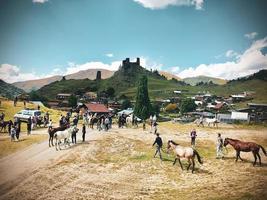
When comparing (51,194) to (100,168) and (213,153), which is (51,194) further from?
(213,153)

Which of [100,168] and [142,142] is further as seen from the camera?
[142,142]

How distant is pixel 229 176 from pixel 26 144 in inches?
961

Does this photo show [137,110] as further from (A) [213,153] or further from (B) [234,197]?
(B) [234,197]

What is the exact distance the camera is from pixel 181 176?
2338 centimetres

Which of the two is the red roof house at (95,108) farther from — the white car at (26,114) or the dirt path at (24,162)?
the dirt path at (24,162)

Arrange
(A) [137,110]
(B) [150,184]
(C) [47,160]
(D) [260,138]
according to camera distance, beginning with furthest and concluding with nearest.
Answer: (A) [137,110] → (D) [260,138] → (C) [47,160] → (B) [150,184]

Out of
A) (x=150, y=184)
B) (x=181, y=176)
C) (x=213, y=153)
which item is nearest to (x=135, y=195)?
(x=150, y=184)

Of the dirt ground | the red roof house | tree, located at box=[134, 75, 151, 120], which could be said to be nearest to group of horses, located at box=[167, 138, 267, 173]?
the dirt ground

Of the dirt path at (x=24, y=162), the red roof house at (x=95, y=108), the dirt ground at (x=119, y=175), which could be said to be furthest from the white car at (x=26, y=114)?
the red roof house at (x=95, y=108)

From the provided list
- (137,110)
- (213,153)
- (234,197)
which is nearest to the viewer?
(234,197)

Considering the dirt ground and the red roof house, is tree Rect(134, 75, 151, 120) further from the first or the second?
the dirt ground

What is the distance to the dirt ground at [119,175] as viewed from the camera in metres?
19.5

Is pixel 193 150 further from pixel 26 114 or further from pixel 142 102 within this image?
pixel 142 102

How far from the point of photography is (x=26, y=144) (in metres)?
34.6
